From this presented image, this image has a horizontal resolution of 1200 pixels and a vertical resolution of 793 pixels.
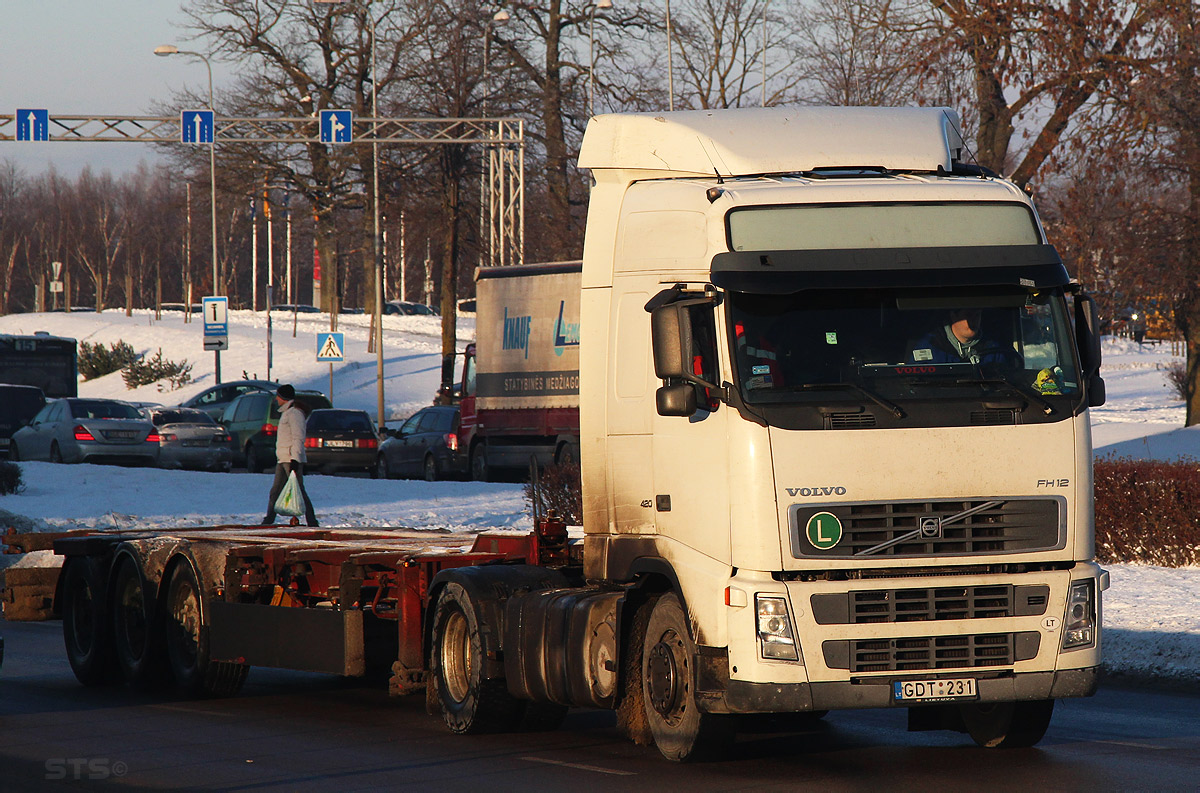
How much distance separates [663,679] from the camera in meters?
7.57

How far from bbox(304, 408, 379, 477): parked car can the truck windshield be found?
27681mm

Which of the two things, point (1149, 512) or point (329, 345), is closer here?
point (1149, 512)

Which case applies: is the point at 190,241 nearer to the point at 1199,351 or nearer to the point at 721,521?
the point at 1199,351

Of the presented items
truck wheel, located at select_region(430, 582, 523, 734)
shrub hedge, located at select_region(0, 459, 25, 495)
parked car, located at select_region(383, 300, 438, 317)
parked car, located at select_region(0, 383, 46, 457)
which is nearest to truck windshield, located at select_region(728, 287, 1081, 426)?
truck wheel, located at select_region(430, 582, 523, 734)

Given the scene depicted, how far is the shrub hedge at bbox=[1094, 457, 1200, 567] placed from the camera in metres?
14.5

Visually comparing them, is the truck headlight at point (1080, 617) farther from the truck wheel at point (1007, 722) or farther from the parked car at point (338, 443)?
the parked car at point (338, 443)

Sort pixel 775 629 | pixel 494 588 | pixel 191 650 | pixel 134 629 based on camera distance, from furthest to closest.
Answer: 1. pixel 134 629
2. pixel 191 650
3. pixel 494 588
4. pixel 775 629

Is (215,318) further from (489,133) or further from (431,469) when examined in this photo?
(431,469)

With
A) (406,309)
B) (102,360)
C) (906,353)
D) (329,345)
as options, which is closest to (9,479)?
(329,345)

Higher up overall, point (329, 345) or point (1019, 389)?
point (329, 345)

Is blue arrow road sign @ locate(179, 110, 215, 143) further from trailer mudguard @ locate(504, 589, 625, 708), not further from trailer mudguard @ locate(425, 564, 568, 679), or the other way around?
trailer mudguard @ locate(504, 589, 625, 708)

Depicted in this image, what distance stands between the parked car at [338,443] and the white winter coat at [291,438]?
1491 centimetres

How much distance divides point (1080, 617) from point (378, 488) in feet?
64.8

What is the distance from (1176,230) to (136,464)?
21473 millimetres
